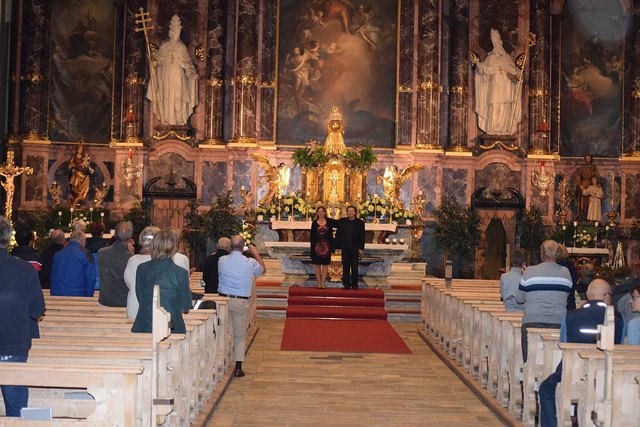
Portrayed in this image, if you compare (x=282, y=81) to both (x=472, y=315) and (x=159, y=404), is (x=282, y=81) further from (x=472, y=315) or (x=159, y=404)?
(x=159, y=404)

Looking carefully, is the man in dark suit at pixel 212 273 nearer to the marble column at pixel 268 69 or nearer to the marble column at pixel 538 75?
the marble column at pixel 268 69

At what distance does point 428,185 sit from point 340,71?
Result: 3.93 m

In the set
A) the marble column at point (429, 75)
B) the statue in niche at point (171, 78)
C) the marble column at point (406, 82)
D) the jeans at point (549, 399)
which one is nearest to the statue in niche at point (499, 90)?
the marble column at point (429, 75)

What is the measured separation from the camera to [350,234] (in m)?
19.7

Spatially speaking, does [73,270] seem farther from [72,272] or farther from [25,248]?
[25,248]

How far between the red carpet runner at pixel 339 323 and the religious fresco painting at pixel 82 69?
9.95 metres

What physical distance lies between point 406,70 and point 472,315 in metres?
14.4

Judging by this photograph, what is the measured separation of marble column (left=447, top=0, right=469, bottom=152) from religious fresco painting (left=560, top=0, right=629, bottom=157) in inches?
114

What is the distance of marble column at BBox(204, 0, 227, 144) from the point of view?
2659 centimetres

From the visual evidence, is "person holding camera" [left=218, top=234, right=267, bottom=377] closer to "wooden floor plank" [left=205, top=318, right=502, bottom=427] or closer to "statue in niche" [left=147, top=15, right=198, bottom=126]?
"wooden floor plank" [left=205, top=318, right=502, bottom=427]

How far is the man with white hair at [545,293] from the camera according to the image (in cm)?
998

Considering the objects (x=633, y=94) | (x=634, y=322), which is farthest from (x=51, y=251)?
(x=633, y=94)

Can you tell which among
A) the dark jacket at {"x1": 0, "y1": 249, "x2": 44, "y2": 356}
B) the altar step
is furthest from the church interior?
the dark jacket at {"x1": 0, "y1": 249, "x2": 44, "y2": 356}

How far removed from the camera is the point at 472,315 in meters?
13.2
